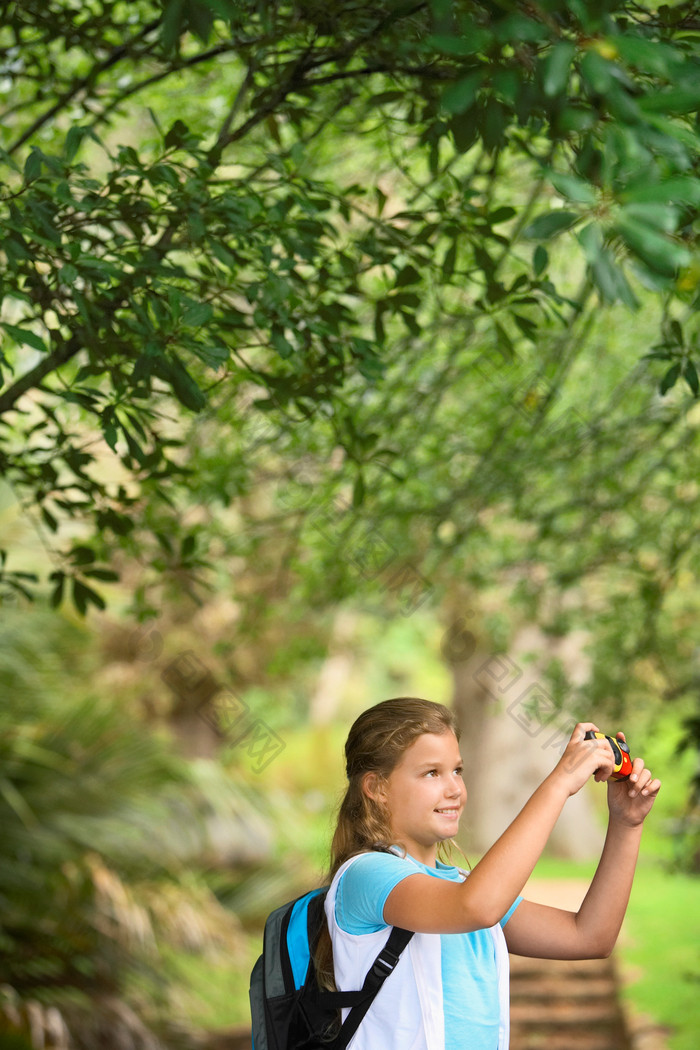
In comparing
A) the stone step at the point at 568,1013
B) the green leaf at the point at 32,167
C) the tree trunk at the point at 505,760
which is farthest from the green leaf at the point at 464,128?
the tree trunk at the point at 505,760

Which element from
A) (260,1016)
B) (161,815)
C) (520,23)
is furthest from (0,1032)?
(520,23)

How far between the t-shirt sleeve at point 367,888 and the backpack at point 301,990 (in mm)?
48

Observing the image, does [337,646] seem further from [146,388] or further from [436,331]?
[146,388]

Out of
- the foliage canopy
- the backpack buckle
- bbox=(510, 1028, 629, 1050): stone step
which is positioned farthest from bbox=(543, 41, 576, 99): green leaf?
bbox=(510, 1028, 629, 1050): stone step

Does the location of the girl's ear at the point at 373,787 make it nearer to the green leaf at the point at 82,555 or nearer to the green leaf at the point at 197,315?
the green leaf at the point at 197,315

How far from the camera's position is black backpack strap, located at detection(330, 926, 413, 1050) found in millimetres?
1456

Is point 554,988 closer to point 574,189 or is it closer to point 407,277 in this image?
point 407,277

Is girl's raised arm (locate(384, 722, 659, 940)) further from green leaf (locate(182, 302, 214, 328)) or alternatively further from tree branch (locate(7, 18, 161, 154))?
tree branch (locate(7, 18, 161, 154))

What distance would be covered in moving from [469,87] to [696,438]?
126 inches

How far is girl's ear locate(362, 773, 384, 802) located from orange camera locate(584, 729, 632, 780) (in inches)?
14.2

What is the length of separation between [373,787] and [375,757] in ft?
0.15

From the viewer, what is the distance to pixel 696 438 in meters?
4.24

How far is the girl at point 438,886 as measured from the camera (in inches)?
52.6

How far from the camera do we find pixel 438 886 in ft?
4.53
